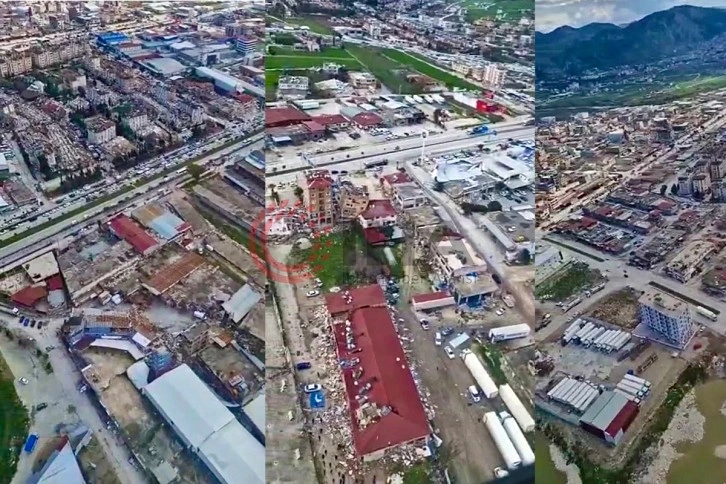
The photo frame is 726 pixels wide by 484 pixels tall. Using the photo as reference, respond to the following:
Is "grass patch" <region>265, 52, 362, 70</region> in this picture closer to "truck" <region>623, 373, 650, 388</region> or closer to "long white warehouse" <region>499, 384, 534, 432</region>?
"long white warehouse" <region>499, 384, 534, 432</region>

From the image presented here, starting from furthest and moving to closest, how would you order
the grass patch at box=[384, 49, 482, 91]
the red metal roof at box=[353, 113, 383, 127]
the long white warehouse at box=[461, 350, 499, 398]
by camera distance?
the grass patch at box=[384, 49, 482, 91], the red metal roof at box=[353, 113, 383, 127], the long white warehouse at box=[461, 350, 499, 398]

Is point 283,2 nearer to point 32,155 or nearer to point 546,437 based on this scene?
point 32,155

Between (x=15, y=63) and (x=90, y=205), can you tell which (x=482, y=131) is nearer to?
(x=90, y=205)

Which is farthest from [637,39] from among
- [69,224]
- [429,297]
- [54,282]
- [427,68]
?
[54,282]

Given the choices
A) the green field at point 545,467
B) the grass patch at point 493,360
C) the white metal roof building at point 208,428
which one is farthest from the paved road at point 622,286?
the white metal roof building at point 208,428

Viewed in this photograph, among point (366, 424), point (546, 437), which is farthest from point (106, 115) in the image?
point (546, 437)

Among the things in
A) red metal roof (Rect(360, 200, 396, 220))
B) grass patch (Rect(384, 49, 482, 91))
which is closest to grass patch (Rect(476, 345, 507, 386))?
red metal roof (Rect(360, 200, 396, 220))
